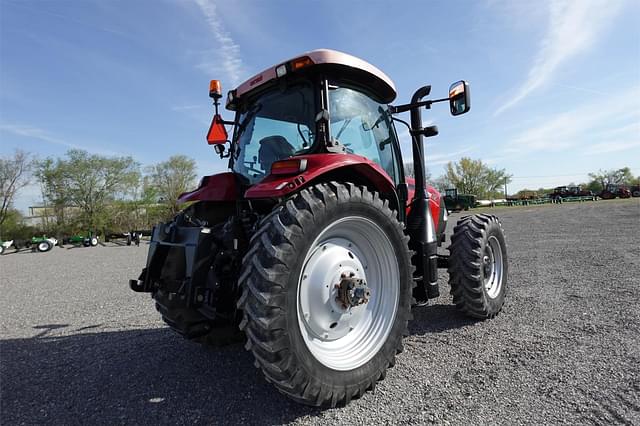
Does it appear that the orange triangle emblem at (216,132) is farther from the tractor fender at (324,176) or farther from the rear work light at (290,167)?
the rear work light at (290,167)

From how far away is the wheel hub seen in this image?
226 cm

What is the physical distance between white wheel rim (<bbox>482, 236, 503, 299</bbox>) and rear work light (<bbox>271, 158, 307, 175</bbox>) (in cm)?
254

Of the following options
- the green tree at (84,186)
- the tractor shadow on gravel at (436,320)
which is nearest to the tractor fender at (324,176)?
the tractor shadow on gravel at (436,320)

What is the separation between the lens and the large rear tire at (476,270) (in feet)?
11.1

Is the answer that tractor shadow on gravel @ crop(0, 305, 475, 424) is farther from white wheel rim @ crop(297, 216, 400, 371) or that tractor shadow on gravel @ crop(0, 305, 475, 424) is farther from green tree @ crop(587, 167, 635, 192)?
green tree @ crop(587, 167, 635, 192)

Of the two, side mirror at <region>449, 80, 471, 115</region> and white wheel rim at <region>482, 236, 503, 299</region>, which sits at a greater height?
side mirror at <region>449, 80, 471, 115</region>

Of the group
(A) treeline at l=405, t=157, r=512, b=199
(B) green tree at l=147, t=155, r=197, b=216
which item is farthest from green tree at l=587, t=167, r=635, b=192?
(B) green tree at l=147, t=155, r=197, b=216

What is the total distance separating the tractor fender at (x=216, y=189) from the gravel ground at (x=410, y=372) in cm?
136

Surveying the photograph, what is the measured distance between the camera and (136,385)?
8.30 feet

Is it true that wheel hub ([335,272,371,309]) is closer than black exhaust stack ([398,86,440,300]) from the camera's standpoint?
Yes

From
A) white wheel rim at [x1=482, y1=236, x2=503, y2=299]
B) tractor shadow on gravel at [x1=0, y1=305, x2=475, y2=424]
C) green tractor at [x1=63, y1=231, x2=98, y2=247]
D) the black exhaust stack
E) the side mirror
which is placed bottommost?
green tractor at [x1=63, y1=231, x2=98, y2=247]

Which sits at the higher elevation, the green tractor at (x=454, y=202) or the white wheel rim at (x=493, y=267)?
the green tractor at (x=454, y=202)

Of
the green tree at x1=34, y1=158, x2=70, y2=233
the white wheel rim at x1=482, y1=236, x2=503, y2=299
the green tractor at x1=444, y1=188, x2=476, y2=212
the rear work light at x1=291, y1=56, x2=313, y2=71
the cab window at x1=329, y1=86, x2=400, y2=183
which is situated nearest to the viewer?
the rear work light at x1=291, y1=56, x2=313, y2=71

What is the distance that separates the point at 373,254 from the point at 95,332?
3467 millimetres
